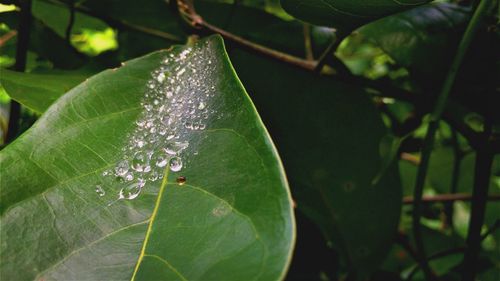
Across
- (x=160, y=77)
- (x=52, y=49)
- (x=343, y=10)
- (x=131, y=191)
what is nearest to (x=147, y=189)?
(x=131, y=191)

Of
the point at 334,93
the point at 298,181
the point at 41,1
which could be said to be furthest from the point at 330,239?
the point at 41,1

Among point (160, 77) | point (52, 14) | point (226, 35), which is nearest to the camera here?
point (160, 77)

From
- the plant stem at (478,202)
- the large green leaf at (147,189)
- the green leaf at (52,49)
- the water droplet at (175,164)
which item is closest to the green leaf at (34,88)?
the large green leaf at (147,189)

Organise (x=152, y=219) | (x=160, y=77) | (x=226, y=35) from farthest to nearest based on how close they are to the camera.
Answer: (x=226, y=35)
(x=160, y=77)
(x=152, y=219)

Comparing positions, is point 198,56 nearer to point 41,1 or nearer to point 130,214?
point 130,214

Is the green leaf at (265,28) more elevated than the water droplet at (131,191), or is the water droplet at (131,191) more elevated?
the green leaf at (265,28)

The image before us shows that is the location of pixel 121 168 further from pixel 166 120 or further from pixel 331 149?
pixel 331 149

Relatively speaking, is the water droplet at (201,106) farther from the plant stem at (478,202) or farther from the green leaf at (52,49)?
the green leaf at (52,49)
